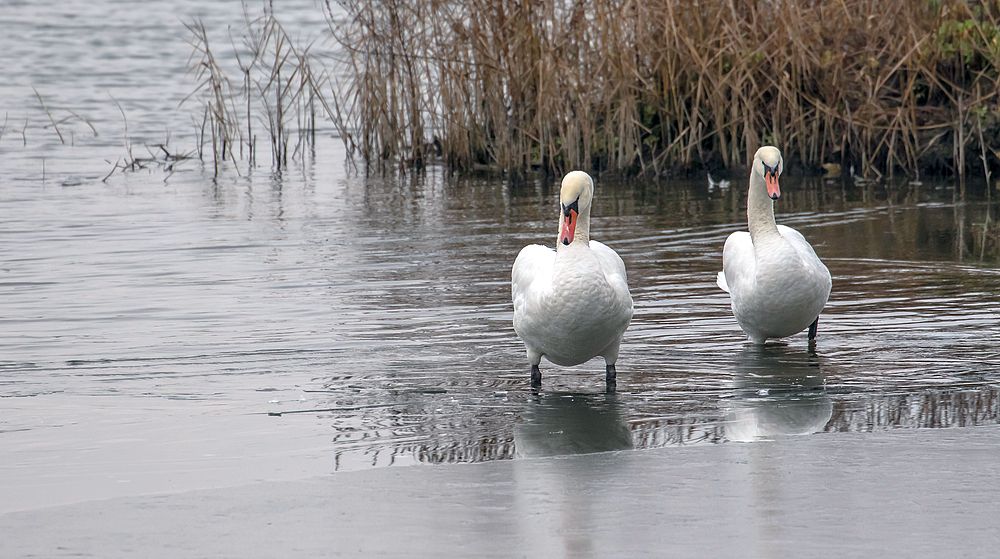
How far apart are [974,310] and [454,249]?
148 inches

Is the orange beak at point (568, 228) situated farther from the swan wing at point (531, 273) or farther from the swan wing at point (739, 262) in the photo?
the swan wing at point (739, 262)

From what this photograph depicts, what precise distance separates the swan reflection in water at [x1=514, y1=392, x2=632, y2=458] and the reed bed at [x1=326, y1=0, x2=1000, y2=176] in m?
6.43

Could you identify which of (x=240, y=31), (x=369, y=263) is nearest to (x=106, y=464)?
(x=369, y=263)

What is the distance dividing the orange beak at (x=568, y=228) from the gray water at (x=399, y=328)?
0.71 meters

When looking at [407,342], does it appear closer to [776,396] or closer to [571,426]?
[571,426]

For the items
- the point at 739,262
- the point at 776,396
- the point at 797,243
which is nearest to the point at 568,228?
the point at 776,396

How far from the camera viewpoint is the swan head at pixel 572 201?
20.5ft

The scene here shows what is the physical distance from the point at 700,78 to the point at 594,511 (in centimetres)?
824

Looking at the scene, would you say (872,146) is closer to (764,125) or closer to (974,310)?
(764,125)

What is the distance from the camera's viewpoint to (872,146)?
43.9 feet

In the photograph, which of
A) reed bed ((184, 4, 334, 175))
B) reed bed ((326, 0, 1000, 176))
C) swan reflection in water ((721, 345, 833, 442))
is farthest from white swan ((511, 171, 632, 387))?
reed bed ((184, 4, 334, 175))

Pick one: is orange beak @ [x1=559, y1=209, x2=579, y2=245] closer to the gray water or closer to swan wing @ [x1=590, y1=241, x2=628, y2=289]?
swan wing @ [x1=590, y1=241, x2=628, y2=289]

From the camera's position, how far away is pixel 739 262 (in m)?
7.45

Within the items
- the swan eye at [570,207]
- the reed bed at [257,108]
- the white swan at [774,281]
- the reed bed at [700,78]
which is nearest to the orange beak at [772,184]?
the white swan at [774,281]
